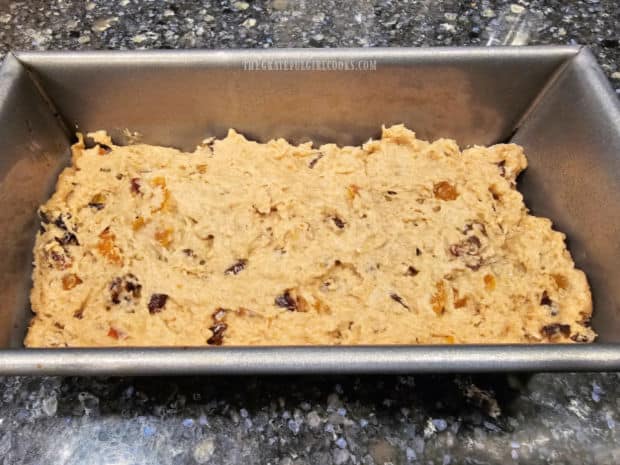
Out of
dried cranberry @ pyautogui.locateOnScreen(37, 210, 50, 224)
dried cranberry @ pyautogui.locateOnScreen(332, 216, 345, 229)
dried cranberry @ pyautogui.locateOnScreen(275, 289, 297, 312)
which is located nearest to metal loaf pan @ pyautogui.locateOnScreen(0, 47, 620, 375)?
dried cranberry @ pyautogui.locateOnScreen(37, 210, 50, 224)

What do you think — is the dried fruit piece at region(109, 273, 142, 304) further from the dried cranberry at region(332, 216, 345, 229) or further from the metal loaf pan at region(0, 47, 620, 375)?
the dried cranberry at region(332, 216, 345, 229)

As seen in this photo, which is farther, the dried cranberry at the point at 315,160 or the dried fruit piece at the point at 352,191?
the dried cranberry at the point at 315,160

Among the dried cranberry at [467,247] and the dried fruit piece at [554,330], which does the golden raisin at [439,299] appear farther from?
the dried fruit piece at [554,330]

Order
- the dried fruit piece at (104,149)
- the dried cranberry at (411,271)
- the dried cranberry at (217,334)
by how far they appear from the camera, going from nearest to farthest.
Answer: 1. the dried cranberry at (217,334)
2. the dried cranberry at (411,271)
3. the dried fruit piece at (104,149)

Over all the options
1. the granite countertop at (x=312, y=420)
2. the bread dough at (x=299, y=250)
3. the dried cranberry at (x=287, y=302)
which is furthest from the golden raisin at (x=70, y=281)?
the dried cranberry at (x=287, y=302)

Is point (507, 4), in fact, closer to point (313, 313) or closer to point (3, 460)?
point (313, 313)

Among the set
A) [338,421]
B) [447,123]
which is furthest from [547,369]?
[447,123]
